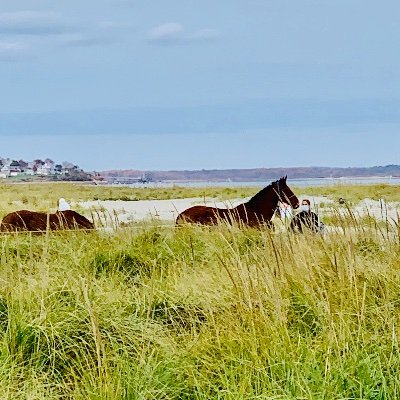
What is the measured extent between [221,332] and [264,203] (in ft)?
25.7

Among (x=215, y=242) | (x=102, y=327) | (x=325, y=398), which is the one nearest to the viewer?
(x=325, y=398)

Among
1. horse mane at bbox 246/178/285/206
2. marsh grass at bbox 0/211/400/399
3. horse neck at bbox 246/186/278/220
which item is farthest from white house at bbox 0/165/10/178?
marsh grass at bbox 0/211/400/399

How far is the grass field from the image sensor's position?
371cm

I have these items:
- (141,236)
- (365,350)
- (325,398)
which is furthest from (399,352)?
(141,236)

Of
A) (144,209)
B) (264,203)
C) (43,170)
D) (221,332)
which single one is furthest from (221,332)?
(43,170)

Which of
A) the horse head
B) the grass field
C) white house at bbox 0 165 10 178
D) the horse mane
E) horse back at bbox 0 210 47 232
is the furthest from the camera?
white house at bbox 0 165 10 178

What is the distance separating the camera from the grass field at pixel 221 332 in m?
3.71

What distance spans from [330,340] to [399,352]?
334 mm

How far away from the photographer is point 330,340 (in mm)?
3971

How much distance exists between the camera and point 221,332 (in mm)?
4215

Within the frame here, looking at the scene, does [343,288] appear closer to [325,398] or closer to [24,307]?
[325,398]

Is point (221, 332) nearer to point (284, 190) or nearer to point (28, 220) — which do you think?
point (28, 220)

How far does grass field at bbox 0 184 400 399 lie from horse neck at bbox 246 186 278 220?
572 cm

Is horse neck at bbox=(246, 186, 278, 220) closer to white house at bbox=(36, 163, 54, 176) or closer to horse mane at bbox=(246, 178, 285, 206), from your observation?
horse mane at bbox=(246, 178, 285, 206)
